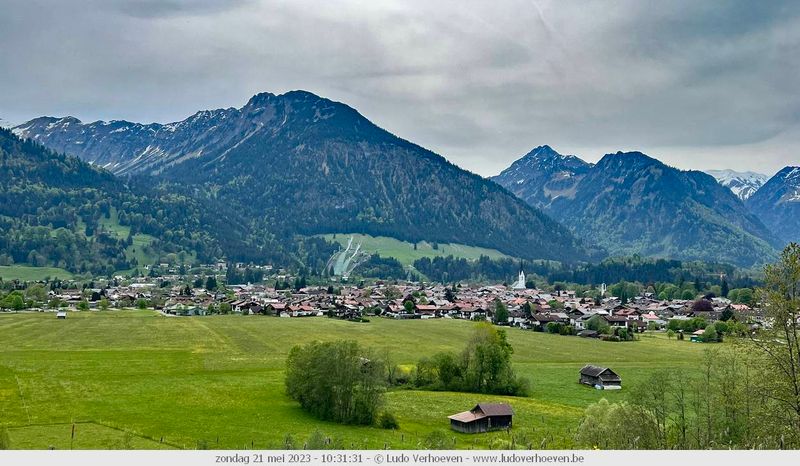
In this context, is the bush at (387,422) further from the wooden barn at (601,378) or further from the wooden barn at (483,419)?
the wooden barn at (601,378)

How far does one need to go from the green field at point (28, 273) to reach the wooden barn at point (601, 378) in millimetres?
165614

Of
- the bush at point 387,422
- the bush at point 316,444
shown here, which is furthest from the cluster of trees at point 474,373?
the bush at point 316,444

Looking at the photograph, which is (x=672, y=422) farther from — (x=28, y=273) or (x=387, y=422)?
(x=28, y=273)

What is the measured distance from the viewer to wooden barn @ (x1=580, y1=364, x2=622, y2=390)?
2196 inches

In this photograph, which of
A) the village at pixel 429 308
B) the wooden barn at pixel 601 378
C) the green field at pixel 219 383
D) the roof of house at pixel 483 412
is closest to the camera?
the green field at pixel 219 383

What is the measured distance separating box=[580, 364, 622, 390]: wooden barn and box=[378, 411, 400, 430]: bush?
73.3ft

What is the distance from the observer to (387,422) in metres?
39.8

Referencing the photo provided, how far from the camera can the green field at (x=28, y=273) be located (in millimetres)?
183250

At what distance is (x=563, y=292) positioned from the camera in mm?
185250

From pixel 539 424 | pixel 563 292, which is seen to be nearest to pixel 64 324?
pixel 539 424

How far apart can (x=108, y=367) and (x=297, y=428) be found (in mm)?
26479

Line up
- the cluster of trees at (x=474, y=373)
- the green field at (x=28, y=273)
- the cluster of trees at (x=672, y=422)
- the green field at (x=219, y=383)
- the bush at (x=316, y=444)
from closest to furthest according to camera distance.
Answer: the bush at (x=316, y=444), the cluster of trees at (x=672, y=422), the green field at (x=219, y=383), the cluster of trees at (x=474, y=373), the green field at (x=28, y=273)

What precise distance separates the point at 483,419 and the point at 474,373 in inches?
564

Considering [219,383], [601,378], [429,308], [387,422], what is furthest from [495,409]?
[429,308]
